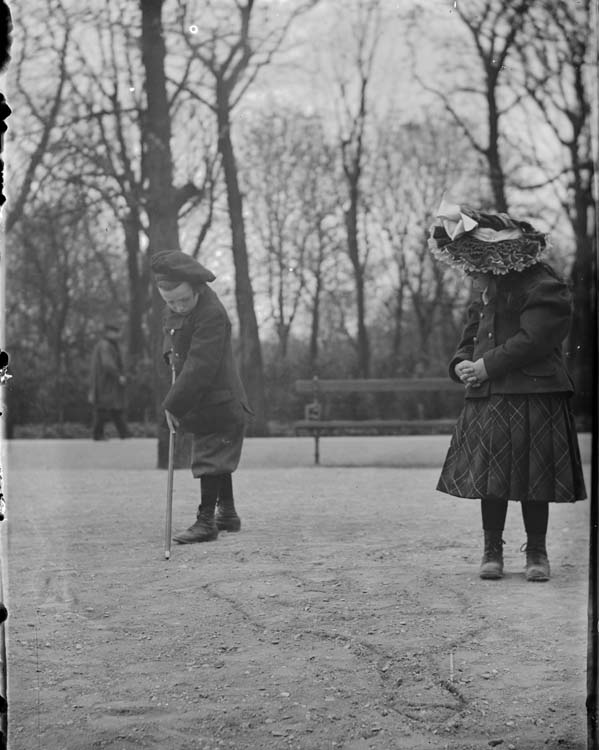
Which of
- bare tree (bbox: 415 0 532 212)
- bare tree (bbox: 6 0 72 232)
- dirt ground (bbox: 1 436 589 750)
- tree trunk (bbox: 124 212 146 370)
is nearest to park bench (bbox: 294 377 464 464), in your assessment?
dirt ground (bbox: 1 436 589 750)

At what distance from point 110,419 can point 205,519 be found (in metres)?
0.41

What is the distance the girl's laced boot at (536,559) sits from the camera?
2625 millimetres

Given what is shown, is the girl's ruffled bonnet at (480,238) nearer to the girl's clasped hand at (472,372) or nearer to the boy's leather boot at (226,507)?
the girl's clasped hand at (472,372)

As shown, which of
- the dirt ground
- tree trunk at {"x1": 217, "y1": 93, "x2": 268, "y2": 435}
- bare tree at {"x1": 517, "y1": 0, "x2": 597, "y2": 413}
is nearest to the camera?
the dirt ground

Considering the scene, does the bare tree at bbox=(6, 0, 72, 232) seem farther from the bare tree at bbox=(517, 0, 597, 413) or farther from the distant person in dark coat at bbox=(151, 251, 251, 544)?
the bare tree at bbox=(517, 0, 597, 413)

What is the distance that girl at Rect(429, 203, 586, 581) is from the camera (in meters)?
2.63

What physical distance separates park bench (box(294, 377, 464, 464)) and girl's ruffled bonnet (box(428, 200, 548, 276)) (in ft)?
1.23

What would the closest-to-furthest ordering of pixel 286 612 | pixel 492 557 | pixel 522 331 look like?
→ pixel 286 612
pixel 492 557
pixel 522 331

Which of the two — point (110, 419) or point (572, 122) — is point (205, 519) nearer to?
point (110, 419)

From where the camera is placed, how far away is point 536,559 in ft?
8.75

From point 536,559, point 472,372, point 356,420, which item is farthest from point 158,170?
point 536,559

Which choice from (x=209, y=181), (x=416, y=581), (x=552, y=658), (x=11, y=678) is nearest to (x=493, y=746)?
(x=552, y=658)

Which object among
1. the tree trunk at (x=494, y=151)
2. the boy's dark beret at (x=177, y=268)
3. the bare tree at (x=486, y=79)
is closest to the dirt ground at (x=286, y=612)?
the boy's dark beret at (x=177, y=268)

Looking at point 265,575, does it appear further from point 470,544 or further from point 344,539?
point 470,544
